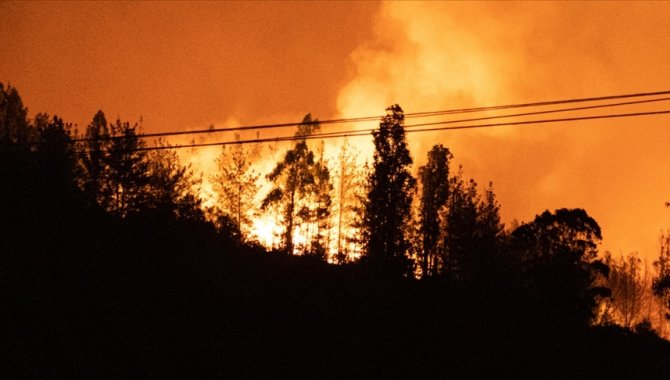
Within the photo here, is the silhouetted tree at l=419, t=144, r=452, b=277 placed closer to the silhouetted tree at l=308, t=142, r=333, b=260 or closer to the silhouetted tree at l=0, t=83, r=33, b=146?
the silhouetted tree at l=308, t=142, r=333, b=260

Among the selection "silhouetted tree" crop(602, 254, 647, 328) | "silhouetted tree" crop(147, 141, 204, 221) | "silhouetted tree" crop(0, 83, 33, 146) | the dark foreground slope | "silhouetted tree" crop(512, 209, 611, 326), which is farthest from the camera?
"silhouetted tree" crop(602, 254, 647, 328)

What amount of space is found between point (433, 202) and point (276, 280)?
101 feet

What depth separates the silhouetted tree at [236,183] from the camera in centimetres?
4947

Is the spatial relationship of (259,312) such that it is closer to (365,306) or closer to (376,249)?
(365,306)

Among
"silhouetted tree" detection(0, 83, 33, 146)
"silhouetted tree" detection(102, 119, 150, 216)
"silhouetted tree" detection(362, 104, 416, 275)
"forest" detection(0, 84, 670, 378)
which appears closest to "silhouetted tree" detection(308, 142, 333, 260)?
"forest" detection(0, 84, 670, 378)

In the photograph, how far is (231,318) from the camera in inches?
787

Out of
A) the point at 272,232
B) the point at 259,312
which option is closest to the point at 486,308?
the point at 259,312

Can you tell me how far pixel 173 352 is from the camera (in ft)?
52.4

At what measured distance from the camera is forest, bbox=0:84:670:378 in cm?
1556

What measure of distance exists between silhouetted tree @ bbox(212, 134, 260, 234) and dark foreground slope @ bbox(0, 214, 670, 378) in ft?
57.8

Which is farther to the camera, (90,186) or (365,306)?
(90,186)

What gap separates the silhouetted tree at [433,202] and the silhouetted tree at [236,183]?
18.6 meters

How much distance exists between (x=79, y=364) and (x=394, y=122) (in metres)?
30.9

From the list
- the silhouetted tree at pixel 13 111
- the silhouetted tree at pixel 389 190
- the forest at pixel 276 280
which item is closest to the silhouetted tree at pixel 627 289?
the forest at pixel 276 280
